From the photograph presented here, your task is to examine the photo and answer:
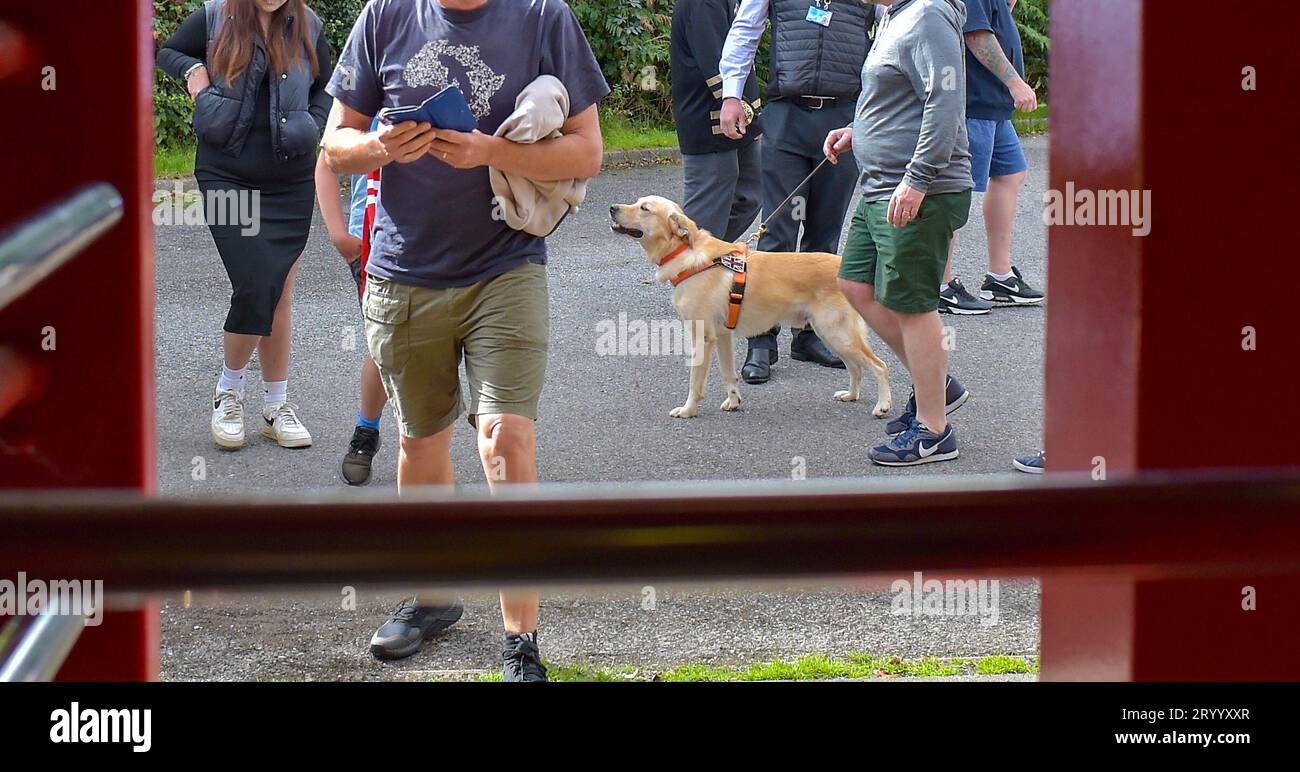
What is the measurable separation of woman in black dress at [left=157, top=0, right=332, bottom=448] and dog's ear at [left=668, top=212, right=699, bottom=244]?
1606mm

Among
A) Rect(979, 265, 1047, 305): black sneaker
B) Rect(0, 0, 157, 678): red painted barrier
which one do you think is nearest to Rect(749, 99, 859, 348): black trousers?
Rect(979, 265, 1047, 305): black sneaker

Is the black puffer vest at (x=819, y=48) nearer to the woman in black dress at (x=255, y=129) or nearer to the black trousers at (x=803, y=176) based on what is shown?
the black trousers at (x=803, y=176)

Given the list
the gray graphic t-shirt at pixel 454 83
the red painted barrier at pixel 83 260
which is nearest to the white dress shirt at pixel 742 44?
the gray graphic t-shirt at pixel 454 83

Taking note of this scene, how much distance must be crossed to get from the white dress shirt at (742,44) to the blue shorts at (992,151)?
1.33 metres

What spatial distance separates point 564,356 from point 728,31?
194 cm

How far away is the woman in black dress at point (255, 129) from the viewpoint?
Result: 5641mm

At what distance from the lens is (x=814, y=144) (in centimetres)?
698

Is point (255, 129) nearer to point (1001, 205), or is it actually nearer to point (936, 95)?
point (936, 95)

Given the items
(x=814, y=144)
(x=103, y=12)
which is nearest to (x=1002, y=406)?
(x=814, y=144)

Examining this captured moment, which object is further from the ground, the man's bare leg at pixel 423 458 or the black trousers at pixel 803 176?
the black trousers at pixel 803 176

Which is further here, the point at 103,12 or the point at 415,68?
the point at 415,68
